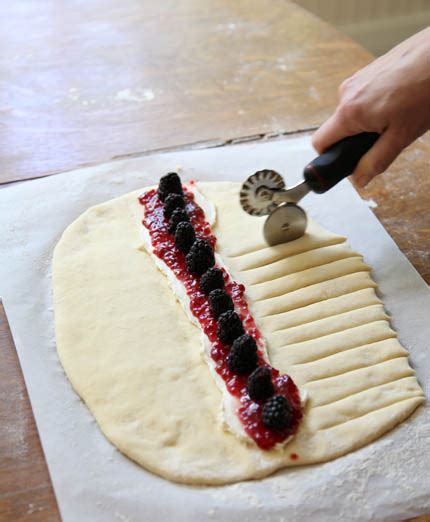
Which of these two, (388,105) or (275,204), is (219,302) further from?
(388,105)

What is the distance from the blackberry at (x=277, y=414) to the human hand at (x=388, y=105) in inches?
24.4

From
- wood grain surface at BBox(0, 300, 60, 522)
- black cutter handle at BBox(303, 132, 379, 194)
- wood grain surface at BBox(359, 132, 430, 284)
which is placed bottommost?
wood grain surface at BBox(0, 300, 60, 522)

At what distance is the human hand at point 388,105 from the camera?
61.4 inches

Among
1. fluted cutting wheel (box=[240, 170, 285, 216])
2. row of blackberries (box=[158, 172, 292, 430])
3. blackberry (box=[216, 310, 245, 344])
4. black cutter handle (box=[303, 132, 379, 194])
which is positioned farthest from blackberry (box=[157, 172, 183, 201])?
blackberry (box=[216, 310, 245, 344])

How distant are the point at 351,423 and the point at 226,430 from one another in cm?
24

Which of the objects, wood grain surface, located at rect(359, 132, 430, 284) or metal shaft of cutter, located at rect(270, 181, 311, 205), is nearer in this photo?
metal shaft of cutter, located at rect(270, 181, 311, 205)

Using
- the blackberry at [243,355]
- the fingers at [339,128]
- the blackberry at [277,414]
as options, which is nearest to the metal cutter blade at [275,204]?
the fingers at [339,128]

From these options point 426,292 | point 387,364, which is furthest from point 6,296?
point 426,292

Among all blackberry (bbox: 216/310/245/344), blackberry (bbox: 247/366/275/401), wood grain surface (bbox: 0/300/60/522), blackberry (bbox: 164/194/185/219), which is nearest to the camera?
wood grain surface (bbox: 0/300/60/522)

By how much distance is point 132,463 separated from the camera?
1.30 metres

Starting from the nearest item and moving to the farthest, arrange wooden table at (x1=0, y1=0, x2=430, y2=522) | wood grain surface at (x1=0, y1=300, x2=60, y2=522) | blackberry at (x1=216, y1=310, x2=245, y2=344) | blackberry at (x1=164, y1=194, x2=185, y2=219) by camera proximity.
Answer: wood grain surface at (x1=0, y1=300, x2=60, y2=522) < blackberry at (x1=216, y1=310, x2=245, y2=344) < blackberry at (x1=164, y1=194, x2=185, y2=219) < wooden table at (x1=0, y1=0, x2=430, y2=522)

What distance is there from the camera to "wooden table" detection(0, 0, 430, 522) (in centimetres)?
200

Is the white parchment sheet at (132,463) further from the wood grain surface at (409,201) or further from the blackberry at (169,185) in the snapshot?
the blackberry at (169,185)

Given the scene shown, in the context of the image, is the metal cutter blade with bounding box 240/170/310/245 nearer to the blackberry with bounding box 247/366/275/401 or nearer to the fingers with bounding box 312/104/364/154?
the fingers with bounding box 312/104/364/154
